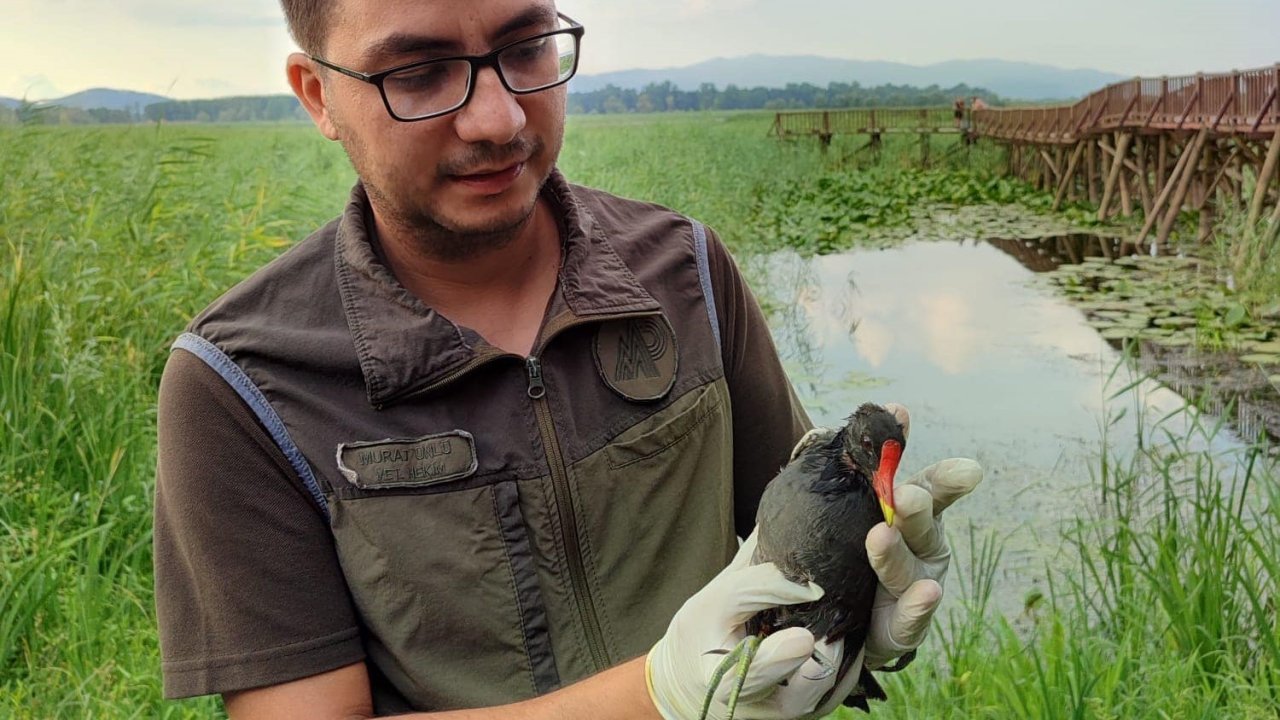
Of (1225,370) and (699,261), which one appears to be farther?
(1225,370)

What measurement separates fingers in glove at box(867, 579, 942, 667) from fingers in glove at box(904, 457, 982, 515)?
6.4 inches

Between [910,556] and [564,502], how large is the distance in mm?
564

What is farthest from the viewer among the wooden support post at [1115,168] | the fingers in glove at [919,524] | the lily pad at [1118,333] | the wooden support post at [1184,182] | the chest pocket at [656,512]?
the wooden support post at [1115,168]

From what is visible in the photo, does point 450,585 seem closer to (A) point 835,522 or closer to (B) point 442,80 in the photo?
(A) point 835,522

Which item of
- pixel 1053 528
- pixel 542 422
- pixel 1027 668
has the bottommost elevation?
pixel 1053 528

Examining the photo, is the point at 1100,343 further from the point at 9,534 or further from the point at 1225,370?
the point at 9,534

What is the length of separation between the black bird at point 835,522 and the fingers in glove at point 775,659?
86 mm

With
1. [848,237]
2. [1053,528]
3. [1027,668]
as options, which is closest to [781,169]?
[848,237]

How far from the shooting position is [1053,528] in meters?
5.34

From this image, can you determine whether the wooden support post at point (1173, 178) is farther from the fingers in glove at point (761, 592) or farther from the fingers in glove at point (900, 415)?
the fingers in glove at point (761, 592)

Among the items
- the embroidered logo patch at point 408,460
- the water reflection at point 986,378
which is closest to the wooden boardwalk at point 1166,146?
the water reflection at point 986,378

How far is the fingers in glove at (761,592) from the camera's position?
1.54m

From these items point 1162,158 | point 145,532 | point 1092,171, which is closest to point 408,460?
point 145,532

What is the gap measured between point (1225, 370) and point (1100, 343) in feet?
3.61
